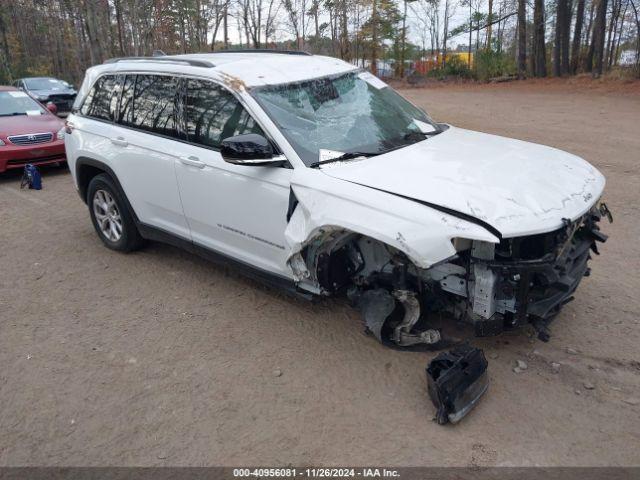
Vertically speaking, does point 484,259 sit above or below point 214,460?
above

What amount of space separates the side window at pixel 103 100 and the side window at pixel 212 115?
48.7 inches

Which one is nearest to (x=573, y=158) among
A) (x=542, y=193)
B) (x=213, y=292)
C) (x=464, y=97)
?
(x=542, y=193)

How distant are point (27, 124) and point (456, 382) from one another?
363 inches

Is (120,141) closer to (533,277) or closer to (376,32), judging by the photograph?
(533,277)

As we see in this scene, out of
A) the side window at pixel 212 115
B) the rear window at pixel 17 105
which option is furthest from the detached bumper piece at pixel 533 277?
the rear window at pixel 17 105

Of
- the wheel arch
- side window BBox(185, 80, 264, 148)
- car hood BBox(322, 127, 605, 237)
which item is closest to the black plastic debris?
car hood BBox(322, 127, 605, 237)

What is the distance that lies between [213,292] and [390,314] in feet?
5.97

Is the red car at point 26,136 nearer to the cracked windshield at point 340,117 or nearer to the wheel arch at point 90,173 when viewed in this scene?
the wheel arch at point 90,173

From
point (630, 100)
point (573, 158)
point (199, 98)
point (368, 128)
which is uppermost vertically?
point (199, 98)

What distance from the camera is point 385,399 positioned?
10.7 ft

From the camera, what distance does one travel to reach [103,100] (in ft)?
17.6

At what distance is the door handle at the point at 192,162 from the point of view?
4.18m

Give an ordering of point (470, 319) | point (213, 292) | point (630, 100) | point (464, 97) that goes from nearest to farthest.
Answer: point (470, 319) < point (213, 292) < point (630, 100) < point (464, 97)

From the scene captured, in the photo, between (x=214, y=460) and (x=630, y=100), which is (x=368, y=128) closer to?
(x=214, y=460)
